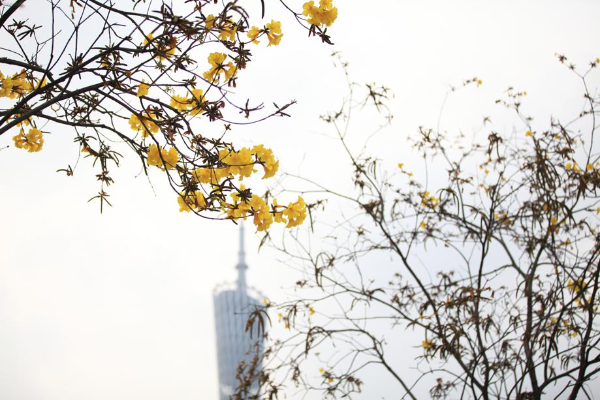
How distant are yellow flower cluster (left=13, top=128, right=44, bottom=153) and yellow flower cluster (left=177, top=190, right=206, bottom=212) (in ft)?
2.16

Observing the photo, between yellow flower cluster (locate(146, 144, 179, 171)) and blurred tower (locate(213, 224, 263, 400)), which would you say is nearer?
yellow flower cluster (locate(146, 144, 179, 171))

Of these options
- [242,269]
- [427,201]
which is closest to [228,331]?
[242,269]

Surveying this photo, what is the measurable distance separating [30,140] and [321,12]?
3.33ft

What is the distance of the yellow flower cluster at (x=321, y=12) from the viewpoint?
1.32 m

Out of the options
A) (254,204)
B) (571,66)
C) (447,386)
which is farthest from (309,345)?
(571,66)

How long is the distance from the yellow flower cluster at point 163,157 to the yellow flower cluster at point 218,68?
215 mm

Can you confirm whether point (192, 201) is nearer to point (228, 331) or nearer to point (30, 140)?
point (30, 140)

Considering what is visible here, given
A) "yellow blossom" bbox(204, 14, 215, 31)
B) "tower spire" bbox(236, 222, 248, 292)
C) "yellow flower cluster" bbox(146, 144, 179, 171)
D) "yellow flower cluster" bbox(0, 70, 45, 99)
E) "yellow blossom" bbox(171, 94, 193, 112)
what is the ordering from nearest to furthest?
"yellow blossom" bbox(204, 14, 215, 31) < "yellow flower cluster" bbox(146, 144, 179, 171) < "yellow blossom" bbox(171, 94, 193, 112) < "yellow flower cluster" bbox(0, 70, 45, 99) < "tower spire" bbox(236, 222, 248, 292)

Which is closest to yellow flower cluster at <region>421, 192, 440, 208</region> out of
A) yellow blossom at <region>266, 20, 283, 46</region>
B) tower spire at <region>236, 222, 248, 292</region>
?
yellow blossom at <region>266, 20, 283, 46</region>

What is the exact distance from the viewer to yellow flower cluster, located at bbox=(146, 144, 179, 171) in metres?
1.30

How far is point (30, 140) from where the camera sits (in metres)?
1.64

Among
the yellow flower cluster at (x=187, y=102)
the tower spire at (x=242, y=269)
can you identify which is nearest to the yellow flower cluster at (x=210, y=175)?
the yellow flower cluster at (x=187, y=102)

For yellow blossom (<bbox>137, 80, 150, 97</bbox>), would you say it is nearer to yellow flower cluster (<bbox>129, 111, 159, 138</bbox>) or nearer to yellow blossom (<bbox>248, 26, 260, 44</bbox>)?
yellow flower cluster (<bbox>129, 111, 159, 138</bbox>)

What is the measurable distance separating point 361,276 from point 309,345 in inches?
20.6
